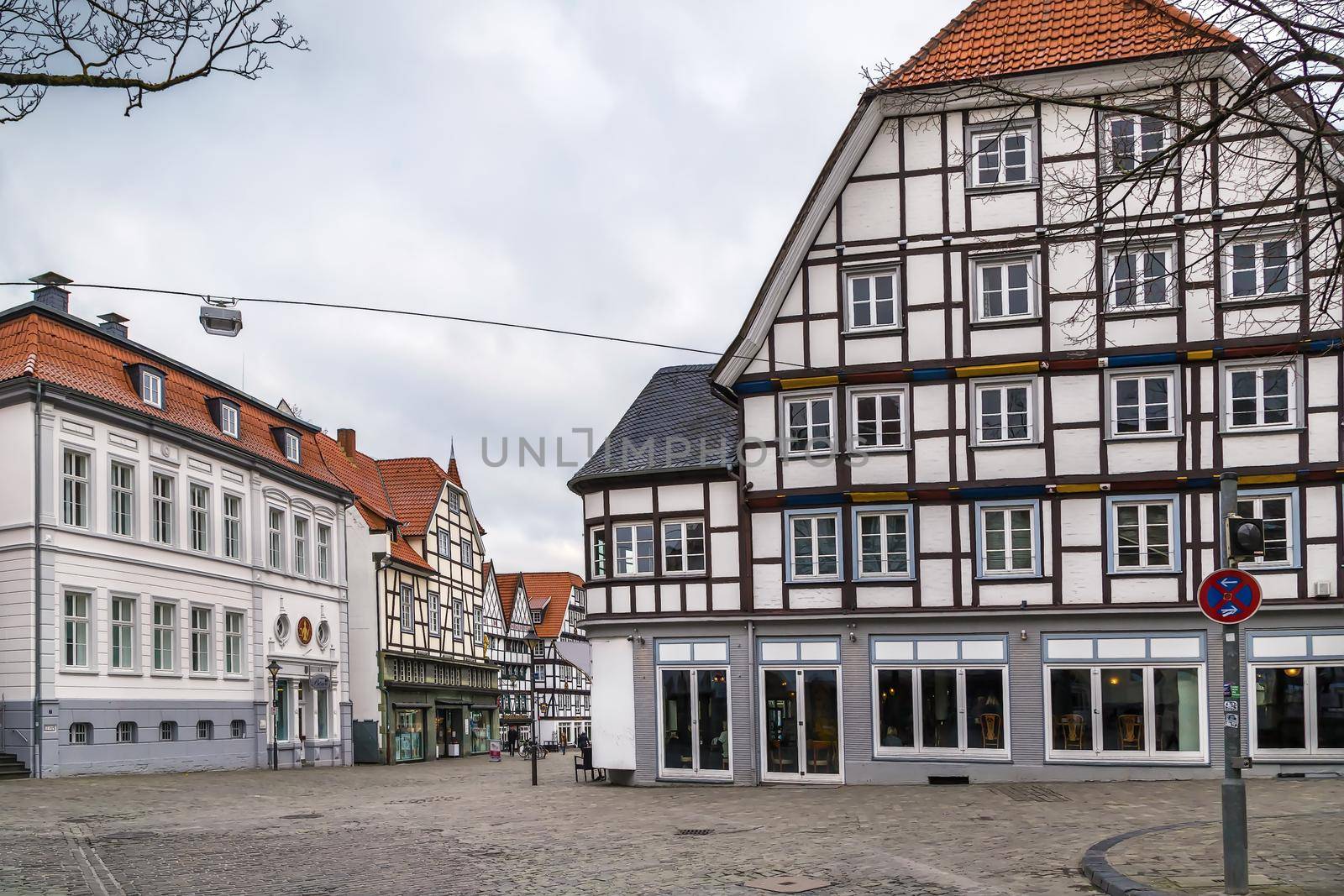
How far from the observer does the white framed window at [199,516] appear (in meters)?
37.5

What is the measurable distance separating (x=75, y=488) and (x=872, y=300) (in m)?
18.7

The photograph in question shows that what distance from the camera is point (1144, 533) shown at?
1019 inches

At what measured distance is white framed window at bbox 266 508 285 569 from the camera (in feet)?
139

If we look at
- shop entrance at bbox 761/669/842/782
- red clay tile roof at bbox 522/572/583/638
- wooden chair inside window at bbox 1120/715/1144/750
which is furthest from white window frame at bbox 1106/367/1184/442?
red clay tile roof at bbox 522/572/583/638

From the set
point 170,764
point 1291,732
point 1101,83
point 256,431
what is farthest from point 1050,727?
point 256,431

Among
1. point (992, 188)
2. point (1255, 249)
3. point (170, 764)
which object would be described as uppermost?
point (992, 188)

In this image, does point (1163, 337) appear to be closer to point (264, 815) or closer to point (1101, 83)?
point (1101, 83)

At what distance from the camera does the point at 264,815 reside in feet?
70.5

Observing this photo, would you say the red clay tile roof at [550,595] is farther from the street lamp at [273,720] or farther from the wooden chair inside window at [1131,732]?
the wooden chair inside window at [1131,732]

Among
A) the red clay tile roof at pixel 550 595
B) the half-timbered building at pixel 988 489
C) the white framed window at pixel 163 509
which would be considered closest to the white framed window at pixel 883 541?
the half-timbered building at pixel 988 489

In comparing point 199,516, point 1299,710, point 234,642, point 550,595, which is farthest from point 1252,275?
point 550,595

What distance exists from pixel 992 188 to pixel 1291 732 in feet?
37.1

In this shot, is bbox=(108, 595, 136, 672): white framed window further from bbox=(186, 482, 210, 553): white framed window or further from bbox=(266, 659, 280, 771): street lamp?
bbox=(266, 659, 280, 771): street lamp

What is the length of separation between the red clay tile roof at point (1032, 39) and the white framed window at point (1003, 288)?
11.6 feet
